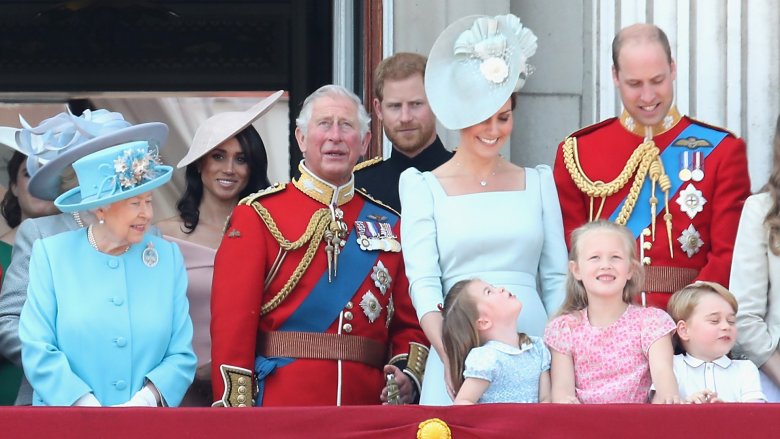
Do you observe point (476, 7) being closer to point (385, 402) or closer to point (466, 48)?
point (466, 48)

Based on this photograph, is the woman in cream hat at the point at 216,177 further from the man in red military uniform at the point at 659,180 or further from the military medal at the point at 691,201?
the military medal at the point at 691,201

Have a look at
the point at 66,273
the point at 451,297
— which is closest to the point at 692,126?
the point at 451,297

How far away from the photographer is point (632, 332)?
186 inches

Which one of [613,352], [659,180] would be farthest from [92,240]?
[659,180]

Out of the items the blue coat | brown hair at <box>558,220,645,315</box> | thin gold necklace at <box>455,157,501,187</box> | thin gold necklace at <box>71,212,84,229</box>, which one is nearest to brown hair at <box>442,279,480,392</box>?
brown hair at <box>558,220,645,315</box>

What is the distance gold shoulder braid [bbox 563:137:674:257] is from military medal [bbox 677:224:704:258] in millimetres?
69

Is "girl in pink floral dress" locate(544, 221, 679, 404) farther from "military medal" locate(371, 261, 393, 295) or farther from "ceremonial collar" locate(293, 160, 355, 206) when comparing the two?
"ceremonial collar" locate(293, 160, 355, 206)

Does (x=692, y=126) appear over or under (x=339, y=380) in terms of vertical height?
over

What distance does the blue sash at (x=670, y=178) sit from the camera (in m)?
5.31

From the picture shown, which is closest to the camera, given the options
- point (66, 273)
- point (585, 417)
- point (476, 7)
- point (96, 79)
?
point (585, 417)

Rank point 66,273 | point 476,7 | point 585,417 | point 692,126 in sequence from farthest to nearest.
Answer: point 476,7, point 692,126, point 66,273, point 585,417

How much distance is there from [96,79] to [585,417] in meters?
4.74

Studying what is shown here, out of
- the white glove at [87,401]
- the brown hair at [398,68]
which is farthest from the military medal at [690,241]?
the white glove at [87,401]

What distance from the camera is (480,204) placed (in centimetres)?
507
